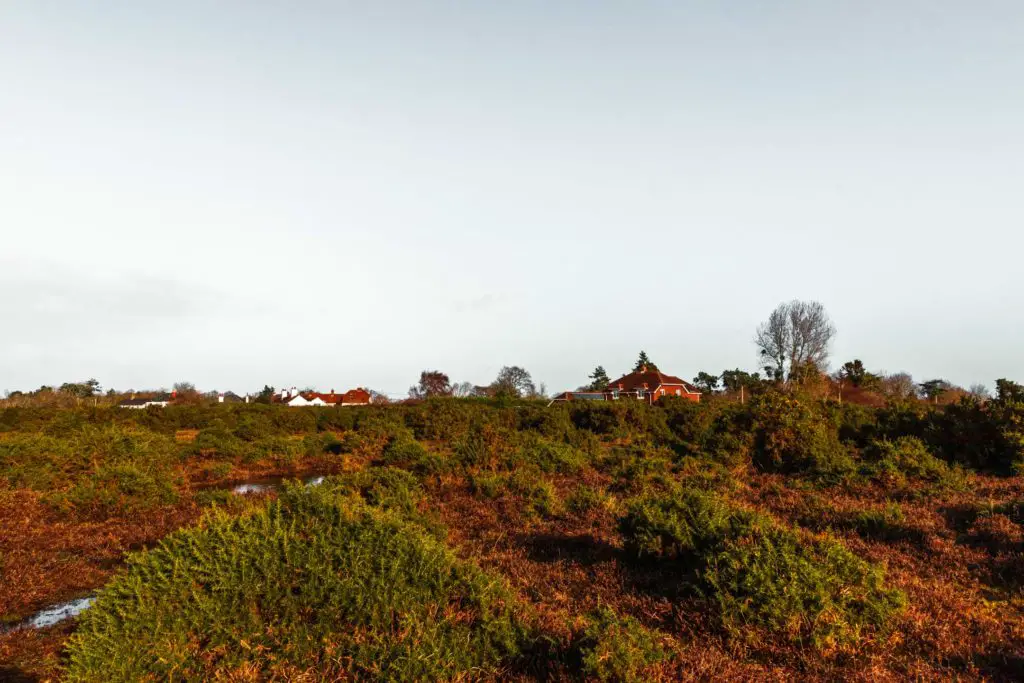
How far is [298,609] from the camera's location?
492 centimetres

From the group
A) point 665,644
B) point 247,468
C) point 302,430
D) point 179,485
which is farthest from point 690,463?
point 302,430

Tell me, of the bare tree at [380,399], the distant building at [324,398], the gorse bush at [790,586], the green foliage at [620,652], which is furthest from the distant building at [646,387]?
the green foliage at [620,652]

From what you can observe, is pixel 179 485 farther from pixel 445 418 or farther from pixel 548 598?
pixel 548 598

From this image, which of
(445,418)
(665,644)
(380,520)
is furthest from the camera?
(445,418)

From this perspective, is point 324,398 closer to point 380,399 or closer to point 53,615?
point 380,399

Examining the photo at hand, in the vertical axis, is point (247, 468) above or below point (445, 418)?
below

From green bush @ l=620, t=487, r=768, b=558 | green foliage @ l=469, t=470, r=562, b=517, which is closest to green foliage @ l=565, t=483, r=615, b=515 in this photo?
green foliage @ l=469, t=470, r=562, b=517

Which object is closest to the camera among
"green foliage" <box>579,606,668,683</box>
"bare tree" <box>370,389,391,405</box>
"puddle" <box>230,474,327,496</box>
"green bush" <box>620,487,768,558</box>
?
"green foliage" <box>579,606,668,683</box>

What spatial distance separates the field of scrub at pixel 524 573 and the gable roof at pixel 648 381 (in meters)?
48.5

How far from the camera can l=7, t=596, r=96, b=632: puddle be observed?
631cm

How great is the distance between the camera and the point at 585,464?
49.6 feet

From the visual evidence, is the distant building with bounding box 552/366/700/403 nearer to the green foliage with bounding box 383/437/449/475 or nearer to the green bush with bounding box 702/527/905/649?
the green foliage with bounding box 383/437/449/475

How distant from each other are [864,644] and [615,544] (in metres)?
3.53

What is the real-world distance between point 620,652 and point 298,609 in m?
2.69
